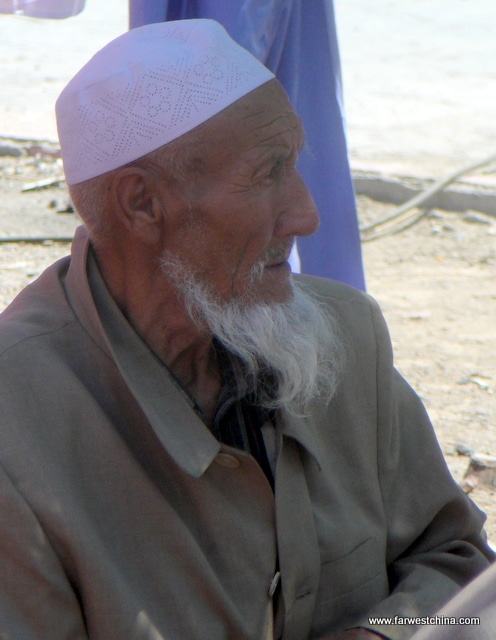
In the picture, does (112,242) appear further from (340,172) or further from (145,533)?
(340,172)

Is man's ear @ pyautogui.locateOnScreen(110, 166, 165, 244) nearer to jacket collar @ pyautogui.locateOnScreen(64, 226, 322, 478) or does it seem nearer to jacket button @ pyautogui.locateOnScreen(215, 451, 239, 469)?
jacket collar @ pyautogui.locateOnScreen(64, 226, 322, 478)

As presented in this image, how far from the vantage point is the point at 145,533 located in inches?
72.3

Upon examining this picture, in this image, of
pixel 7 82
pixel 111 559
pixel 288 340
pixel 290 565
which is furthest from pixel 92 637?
pixel 7 82

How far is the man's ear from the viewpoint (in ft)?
6.58

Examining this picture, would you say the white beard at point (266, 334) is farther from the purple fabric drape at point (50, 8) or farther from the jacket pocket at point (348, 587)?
the purple fabric drape at point (50, 8)

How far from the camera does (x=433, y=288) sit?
5.92m

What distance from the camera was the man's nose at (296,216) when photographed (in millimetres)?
2070

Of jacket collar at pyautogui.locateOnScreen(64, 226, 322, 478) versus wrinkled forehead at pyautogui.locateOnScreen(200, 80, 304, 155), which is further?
wrinkled forehead at pyautogui.locateOnScreen(200, 80, 304, 155)

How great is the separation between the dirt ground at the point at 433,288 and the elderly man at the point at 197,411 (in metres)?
1.60

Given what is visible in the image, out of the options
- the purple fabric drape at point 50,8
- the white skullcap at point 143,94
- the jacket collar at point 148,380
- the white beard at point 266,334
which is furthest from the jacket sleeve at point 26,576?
the purple fabric drape at point 50,8

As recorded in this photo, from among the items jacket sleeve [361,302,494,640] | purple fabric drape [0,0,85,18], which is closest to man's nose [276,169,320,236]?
jacket sleeve [361,302,494,640]

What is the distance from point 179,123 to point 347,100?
27.2 ft

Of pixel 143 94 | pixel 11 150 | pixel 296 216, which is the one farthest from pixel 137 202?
pixel 11 150

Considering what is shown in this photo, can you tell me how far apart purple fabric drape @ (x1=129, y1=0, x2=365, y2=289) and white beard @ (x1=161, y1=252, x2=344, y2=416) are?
125 centimetres
